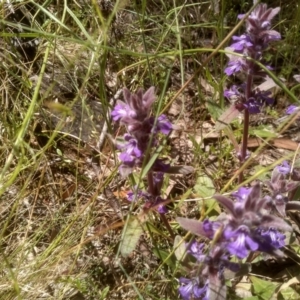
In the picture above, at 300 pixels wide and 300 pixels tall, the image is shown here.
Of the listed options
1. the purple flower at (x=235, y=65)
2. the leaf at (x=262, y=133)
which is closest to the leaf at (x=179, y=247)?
the purple flower at (x=235, y=65)

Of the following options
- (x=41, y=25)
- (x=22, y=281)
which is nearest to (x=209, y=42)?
(x=41, y=25)

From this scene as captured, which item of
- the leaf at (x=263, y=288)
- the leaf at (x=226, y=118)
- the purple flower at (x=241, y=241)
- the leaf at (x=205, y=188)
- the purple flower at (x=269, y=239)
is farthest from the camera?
the leaf at (x=205, y=188)

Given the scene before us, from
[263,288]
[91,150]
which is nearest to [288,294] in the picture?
[263,288]

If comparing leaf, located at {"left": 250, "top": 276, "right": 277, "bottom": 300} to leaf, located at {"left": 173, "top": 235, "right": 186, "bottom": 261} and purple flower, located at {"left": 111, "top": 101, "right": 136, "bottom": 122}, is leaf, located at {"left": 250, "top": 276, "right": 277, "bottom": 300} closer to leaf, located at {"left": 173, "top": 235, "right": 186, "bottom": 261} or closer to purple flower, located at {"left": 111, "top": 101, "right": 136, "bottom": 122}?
leaf, located at {"left": 173, "top": 235, "right": 186, "bottom": 261}

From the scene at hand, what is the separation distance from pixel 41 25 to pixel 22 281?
1.61 m

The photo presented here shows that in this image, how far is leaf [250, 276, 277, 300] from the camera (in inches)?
91.9

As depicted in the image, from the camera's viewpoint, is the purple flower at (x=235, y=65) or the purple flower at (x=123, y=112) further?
the purple flower at (x=235, y=65)

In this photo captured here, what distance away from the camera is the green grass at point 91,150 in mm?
2375

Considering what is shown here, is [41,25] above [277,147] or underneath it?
above

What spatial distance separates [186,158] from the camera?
9.73 ft

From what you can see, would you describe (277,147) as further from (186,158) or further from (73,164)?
(73,164)

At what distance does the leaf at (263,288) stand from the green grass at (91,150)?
37 cm

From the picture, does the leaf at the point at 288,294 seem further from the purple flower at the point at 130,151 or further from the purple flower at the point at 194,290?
the purple flower at the point at 130,151

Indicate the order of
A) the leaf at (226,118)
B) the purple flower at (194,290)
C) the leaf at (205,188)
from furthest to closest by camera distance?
the leaf at (205,188), the leaf at (226,118), the purple flower at (194,290)
